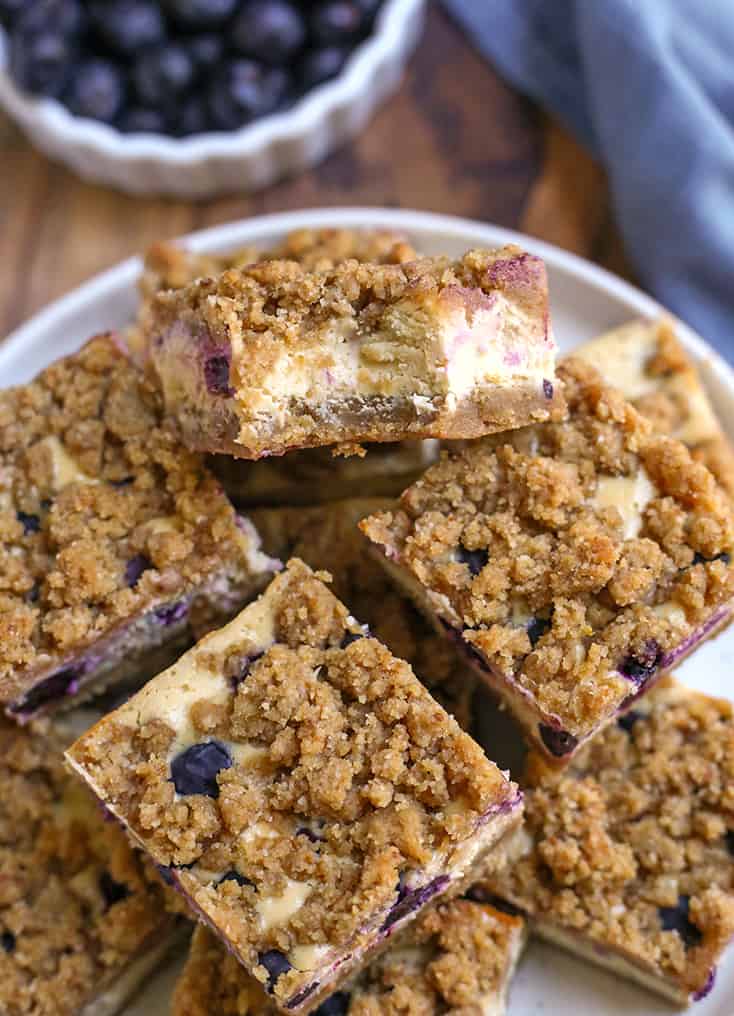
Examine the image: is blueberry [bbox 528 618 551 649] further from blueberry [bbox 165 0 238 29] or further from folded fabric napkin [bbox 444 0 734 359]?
blueberry [bbox 165 0 238 29]

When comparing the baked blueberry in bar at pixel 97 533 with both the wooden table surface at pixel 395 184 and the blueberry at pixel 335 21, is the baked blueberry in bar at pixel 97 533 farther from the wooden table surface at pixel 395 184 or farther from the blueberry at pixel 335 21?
the blueberry at pixel 335 21

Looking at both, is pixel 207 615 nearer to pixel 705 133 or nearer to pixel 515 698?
pixel 515 698

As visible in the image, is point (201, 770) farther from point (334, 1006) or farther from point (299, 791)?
point (334, 1006)

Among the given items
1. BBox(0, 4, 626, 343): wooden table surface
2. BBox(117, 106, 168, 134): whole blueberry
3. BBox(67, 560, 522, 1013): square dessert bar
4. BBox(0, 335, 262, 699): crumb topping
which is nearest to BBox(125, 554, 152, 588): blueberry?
BBox(0, 335, 262, 699): crumb topping

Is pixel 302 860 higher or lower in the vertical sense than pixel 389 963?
higher

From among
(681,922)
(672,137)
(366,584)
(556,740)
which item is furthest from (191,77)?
(681,922)

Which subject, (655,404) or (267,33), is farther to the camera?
(267,33)

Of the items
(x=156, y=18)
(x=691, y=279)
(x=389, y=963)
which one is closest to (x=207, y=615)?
(x=389, y=963)
